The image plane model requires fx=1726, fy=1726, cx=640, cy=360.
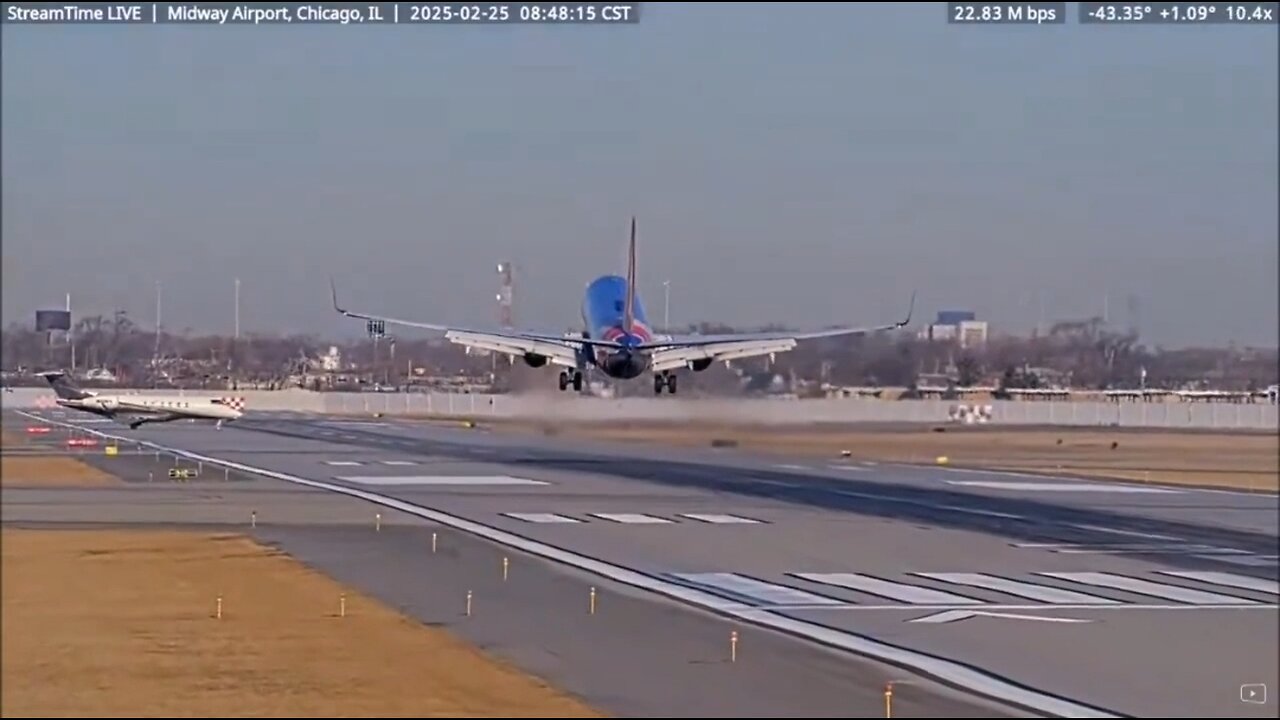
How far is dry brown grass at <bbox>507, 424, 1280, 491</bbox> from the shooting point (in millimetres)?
64438

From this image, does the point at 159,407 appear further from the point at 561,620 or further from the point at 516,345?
the point at 561,620

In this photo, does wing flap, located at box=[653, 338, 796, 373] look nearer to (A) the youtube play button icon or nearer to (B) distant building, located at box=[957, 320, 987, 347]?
(B) distant building, located at box=[957, 320, 987, 347]


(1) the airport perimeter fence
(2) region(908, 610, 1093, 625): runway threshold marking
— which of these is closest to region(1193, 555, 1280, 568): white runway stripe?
(2) region(908, 610, 1093, 625): runway threshold marking

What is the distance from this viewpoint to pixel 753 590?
30250 millimetres

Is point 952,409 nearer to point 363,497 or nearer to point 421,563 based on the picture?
point 363,497

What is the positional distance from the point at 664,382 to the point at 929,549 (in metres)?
30.6

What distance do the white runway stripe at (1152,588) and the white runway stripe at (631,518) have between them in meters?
12.9

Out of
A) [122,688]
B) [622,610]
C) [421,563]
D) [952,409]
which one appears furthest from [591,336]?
[122,688]

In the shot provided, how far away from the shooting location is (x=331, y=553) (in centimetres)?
3419

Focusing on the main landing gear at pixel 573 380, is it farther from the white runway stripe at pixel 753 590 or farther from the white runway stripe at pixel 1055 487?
the white runway stripe at pixel 753 590

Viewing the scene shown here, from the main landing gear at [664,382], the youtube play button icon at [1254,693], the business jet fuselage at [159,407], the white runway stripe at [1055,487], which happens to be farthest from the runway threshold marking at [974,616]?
the main landing gear at [664,382]

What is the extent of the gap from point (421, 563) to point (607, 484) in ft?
87.6

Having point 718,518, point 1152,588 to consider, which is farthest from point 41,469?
point 1152,588

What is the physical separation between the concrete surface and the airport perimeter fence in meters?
4.10
